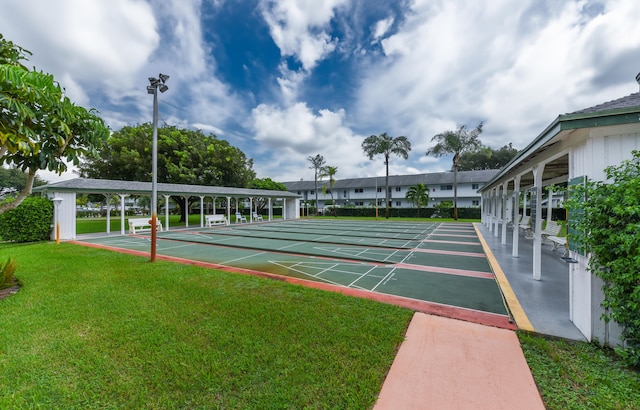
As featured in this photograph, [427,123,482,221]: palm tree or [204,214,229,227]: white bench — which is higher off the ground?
[427,123,482,221]: palm tree

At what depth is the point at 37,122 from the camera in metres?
4.24

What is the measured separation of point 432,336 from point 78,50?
12.7 meters

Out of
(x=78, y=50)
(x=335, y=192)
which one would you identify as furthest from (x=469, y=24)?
(x=335, y=192)

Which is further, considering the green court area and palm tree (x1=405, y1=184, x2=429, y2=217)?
palm tree (x1=405, y1=184, x2=429, y2=217)

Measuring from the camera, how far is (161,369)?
2.67m

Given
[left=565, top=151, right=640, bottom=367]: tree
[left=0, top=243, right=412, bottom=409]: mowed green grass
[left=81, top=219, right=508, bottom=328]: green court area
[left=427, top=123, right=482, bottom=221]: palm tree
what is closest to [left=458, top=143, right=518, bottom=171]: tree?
[left=427, top=123, right=482, bottom=221]: palm tree

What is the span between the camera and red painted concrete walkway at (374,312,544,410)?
227 centimetres

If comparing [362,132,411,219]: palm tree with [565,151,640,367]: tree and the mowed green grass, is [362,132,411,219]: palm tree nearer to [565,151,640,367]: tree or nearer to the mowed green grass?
the mowed green grass

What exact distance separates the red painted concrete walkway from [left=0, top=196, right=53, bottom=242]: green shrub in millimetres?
16740

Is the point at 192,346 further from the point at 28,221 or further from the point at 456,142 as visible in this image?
the point at 456,142

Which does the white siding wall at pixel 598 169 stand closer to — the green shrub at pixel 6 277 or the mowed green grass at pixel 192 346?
the mowed green grass at pixel 192 346

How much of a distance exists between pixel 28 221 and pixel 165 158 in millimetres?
14994

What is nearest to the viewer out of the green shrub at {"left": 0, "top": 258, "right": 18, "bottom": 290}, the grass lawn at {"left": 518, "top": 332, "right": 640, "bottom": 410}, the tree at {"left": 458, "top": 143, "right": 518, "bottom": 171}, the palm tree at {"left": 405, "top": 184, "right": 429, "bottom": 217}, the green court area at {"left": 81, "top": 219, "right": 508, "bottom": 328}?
the grass lawn at {"left": 518, "top": 332, "right": 640, "bottom": 410}

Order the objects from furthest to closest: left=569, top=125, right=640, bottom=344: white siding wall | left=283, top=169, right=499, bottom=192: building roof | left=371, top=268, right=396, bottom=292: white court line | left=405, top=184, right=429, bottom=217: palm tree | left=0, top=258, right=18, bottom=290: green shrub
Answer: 1. left=283, top=169, right=499, bottom=192: building roof
2. left=405, top=184, right=429, bottom=217: palm tree
3. left=371, top=268, right=396, bottom=292: white court line
4. left=0, top=258, right=18, bottom=290: green shrub
5. left=569, top=125, right=640, bottom=344: white siding wall
